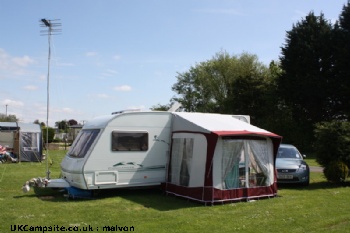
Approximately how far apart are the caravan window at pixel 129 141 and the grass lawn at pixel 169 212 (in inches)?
52.6

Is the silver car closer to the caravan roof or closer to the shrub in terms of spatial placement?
the shrub

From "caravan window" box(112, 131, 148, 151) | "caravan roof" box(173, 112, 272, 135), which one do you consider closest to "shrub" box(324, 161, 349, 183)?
"caravan roof" box(173, 112, 272, 135)

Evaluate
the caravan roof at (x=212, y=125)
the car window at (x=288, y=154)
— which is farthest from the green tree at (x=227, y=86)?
the caravan roof at (x=212, y=125)

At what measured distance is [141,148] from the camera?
11336 mm

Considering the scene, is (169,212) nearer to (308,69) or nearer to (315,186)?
(315,186)

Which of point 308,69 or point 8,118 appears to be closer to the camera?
point 308,69

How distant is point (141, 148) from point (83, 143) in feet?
5.44

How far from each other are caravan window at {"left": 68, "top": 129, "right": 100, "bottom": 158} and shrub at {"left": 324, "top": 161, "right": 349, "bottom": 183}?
7.42 meters

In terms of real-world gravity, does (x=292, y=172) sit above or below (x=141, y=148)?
below

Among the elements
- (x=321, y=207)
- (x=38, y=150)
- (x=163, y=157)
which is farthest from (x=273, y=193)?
(x=38, y=150)

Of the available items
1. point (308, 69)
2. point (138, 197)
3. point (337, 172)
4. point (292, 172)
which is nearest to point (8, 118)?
point (308, 69)

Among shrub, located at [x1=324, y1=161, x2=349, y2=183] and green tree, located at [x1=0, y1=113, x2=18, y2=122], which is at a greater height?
shrub, located at [x1=324, y1=161, x2=349, y2=183]

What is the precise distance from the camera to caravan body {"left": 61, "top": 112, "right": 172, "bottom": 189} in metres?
10.6

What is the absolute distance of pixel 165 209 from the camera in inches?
366
